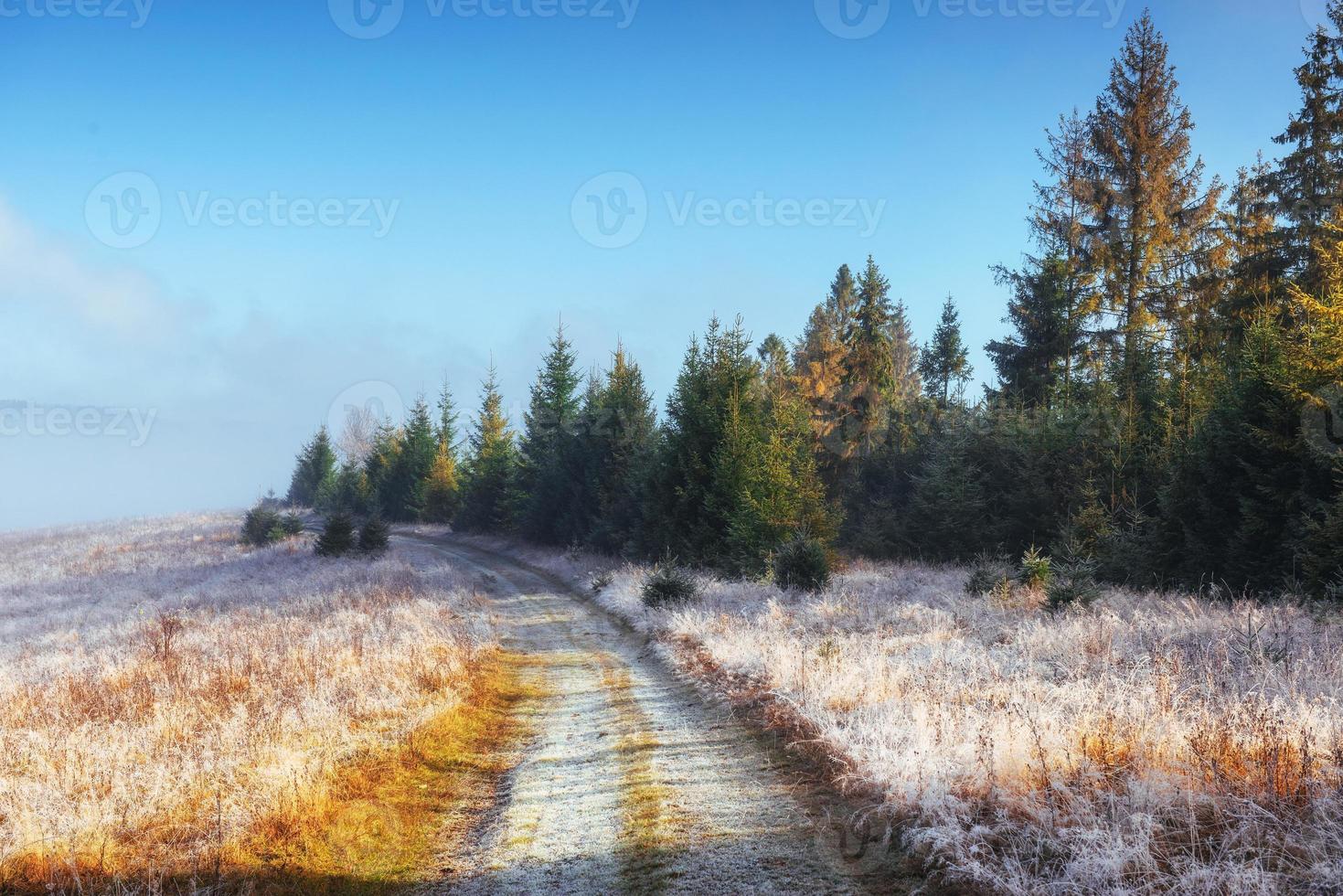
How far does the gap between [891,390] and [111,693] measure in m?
37.1

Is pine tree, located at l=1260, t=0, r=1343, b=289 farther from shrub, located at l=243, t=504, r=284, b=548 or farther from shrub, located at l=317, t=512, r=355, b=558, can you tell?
shrub, located at l=243, t=504, r=284, b=548

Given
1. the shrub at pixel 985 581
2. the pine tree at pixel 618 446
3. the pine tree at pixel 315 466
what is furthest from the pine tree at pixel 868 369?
the pine tree at pixel 315 466

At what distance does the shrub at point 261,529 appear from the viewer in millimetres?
37844

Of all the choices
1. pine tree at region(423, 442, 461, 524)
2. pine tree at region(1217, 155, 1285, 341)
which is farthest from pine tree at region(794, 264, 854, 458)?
pine tree at region(423, 442, 461, 524)

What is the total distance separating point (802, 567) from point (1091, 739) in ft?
39.8

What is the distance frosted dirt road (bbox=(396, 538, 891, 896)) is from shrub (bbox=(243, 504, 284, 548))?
3463 centimetres

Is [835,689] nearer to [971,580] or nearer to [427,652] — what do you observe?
[427,652]

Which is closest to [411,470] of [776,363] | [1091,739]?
[776,363]

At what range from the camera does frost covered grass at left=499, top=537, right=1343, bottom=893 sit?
3.88m

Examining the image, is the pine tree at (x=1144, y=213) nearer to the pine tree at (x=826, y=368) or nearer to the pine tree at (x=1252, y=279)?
the pine tree at (x=1252, y=279)

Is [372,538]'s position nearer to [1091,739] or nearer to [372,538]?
[372,538]

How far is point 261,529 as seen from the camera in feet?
→ 126

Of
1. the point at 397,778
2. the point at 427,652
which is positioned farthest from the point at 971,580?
the point at 397,778

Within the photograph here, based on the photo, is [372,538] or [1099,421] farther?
[372,538]
